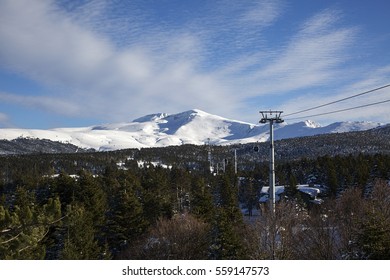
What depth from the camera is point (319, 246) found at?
23.2 meters

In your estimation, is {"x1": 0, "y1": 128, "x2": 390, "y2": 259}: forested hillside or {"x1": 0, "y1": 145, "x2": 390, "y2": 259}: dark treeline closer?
{"x1": 0, "y1": 145, "x2": 390, "y2": 259}: dark treeline

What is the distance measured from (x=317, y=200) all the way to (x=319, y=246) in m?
41.4

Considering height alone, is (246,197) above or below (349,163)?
below

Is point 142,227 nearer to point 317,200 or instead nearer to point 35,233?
point 35,233

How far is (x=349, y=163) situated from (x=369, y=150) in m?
120

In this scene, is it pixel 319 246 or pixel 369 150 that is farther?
pixel 369 150

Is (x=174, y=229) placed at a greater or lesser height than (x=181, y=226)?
lesser

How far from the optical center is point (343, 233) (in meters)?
26.0

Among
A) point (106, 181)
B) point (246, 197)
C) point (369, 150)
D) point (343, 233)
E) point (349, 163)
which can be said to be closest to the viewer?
point (343, 233)

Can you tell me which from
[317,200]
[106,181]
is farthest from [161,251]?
[317,200]

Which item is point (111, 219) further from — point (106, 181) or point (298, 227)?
point (106, 181)

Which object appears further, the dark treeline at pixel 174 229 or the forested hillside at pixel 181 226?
the forested hillside at pixel 181 226
